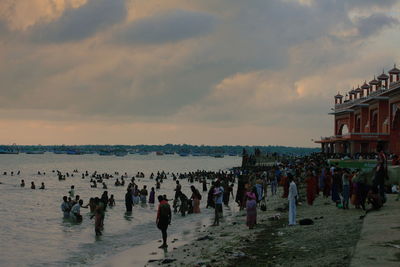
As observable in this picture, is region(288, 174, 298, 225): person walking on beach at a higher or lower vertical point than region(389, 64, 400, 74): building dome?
lower

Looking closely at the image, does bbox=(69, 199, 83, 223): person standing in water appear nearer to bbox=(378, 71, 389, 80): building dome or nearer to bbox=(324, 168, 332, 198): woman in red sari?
bbox=(324, 168, 332, 198): woman in red sari

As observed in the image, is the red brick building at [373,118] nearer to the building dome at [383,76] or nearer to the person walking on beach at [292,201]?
the building dome at [383,76]

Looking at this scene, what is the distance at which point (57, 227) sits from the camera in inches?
880

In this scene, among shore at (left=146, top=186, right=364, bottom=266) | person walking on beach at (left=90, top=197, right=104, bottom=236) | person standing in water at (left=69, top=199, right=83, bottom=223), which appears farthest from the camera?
person standing in water at (left=69, top=199, right=83, bottom=223)

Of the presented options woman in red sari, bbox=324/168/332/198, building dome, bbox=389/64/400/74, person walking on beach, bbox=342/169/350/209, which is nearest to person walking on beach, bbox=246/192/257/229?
person walking on beach, bbox=342/169/350/209

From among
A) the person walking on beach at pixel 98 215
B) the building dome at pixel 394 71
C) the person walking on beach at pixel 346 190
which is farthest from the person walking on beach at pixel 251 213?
the building dome at pixel 394 71

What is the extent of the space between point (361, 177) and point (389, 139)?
35.7m

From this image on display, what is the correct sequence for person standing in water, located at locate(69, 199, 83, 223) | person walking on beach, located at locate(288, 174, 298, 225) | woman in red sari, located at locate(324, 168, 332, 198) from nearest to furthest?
person walking on beach, located at locate(288, 174, 298, 225) → woman in red sari, located at locate(324, 168, 332, 198) → person standing in water, located at locate(69, 199, 83, 223)

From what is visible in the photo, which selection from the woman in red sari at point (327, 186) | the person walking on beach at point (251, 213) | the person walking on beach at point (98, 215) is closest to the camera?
the person walking on beach at point (251, 213)

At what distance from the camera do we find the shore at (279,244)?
10242 mm

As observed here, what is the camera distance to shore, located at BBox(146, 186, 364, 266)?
10.2 meters

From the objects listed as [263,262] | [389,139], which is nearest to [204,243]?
[263,262]

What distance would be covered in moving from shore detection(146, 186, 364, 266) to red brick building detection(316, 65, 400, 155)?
3131 centimetres

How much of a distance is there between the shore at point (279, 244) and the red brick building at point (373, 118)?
31.3 metres
